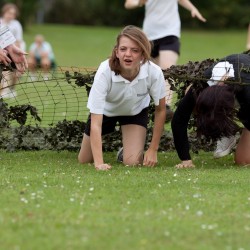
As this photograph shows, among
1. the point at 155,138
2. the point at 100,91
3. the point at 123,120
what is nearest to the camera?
the point at 100,91

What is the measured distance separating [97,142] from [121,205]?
65.4 inches

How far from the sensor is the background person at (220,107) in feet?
23.9

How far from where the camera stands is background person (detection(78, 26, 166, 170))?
7.68 metres

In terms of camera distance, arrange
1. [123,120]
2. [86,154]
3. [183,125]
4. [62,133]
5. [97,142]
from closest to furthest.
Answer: [97,142] → [183,125] → [86,154] → [123,120] → [62,133]

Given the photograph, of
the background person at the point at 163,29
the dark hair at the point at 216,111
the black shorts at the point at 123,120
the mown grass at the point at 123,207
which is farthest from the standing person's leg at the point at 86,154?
the background person at the point at 163,29

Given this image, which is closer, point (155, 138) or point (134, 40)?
point (134, 40)

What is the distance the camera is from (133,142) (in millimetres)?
8359

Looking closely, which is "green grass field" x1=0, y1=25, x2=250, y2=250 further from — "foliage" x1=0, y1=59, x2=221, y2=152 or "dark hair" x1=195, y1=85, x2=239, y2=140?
"dark hair" x1=195, y1=85, x2=239, y2=140

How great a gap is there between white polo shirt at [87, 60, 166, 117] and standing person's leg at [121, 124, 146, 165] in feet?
0.63

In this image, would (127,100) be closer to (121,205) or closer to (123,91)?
(123,91)

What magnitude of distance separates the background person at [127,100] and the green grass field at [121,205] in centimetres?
22

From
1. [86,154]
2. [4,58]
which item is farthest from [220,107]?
[4,58]

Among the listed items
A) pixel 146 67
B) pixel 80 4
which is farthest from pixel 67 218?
pixel 80 4

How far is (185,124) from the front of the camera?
7.91 metres
